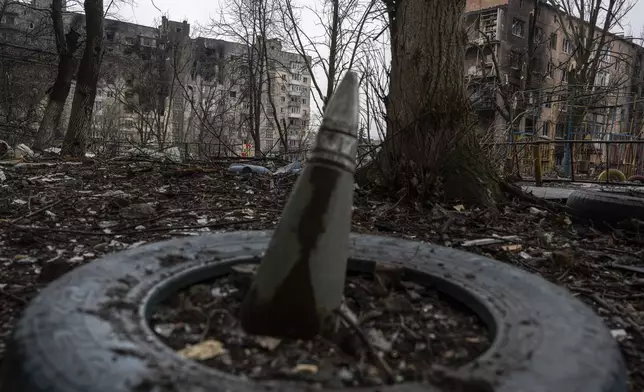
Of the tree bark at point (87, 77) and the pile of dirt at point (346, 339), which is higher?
the tree bark at point (87, 77)

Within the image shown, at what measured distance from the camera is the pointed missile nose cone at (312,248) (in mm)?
1254

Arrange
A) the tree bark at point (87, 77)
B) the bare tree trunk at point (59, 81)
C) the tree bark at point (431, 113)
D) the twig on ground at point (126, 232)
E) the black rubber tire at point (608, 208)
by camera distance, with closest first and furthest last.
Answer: the twig on ground at point (126, 232) < the black rubber tire at point (608, 208) < the tree bark at point (431, 113) < the tree bark at point (87, 77) < the bare tree trunk at point (59, 81)

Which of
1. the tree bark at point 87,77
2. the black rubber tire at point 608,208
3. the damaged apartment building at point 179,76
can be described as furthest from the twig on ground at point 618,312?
the damaged apartment building at point 179,76

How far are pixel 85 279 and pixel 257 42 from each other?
22077 mm

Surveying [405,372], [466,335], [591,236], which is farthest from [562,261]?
[405,372]

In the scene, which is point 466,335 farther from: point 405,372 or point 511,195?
point 511,195

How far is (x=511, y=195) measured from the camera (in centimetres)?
512

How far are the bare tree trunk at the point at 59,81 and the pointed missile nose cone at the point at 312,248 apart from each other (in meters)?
13.3

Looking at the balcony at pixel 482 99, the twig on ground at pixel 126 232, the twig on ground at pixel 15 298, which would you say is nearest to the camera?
the twig on ground at pixel 15 298

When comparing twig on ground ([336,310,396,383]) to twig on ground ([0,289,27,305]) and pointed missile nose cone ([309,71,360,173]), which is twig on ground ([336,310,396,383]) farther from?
twig on ground ([0,289,27,305])

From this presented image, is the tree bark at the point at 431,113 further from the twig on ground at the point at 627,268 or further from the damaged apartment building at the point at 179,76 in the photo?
the damaged apartment building at the point at 179,76

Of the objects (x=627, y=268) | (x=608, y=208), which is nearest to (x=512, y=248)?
(x=627, y=268)

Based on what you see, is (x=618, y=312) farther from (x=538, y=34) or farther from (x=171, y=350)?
(x=538, y=34)

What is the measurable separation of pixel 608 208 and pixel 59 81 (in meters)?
14.1
